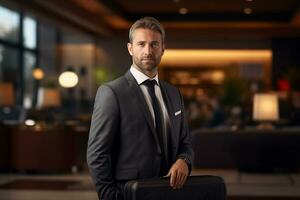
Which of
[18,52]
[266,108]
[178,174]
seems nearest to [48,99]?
[266,108]

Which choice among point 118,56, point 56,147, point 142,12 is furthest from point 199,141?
point 118,56

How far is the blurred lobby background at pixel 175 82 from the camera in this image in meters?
11.1

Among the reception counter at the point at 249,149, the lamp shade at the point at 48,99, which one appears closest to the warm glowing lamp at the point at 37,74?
the lamp shade at the point at 48,99

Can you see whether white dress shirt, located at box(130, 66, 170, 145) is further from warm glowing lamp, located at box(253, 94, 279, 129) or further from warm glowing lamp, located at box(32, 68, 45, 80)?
warm glowing lamp, located at box(32, 68, 45, 80)

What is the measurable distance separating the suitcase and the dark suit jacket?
11cm

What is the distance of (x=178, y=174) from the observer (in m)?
2.13

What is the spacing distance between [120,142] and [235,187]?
291 inches

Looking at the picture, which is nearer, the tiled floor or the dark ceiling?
the tiled floor

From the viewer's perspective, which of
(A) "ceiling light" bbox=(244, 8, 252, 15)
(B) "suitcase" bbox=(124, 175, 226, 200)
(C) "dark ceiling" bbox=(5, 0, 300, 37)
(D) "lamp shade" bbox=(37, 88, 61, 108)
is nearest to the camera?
(B) "suitcase" bbox=(124, 175, 226, 200)

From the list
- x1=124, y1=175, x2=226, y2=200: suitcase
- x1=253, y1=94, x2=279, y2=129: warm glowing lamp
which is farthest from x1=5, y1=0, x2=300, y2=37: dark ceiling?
x1=124, y1=175, x2=226, y2=200: suitcase

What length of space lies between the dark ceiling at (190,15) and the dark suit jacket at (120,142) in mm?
12987

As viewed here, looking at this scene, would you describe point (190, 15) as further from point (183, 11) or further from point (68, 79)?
point (68, 79)

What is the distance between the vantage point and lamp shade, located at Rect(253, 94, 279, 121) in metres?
11.2

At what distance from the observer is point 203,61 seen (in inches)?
894
